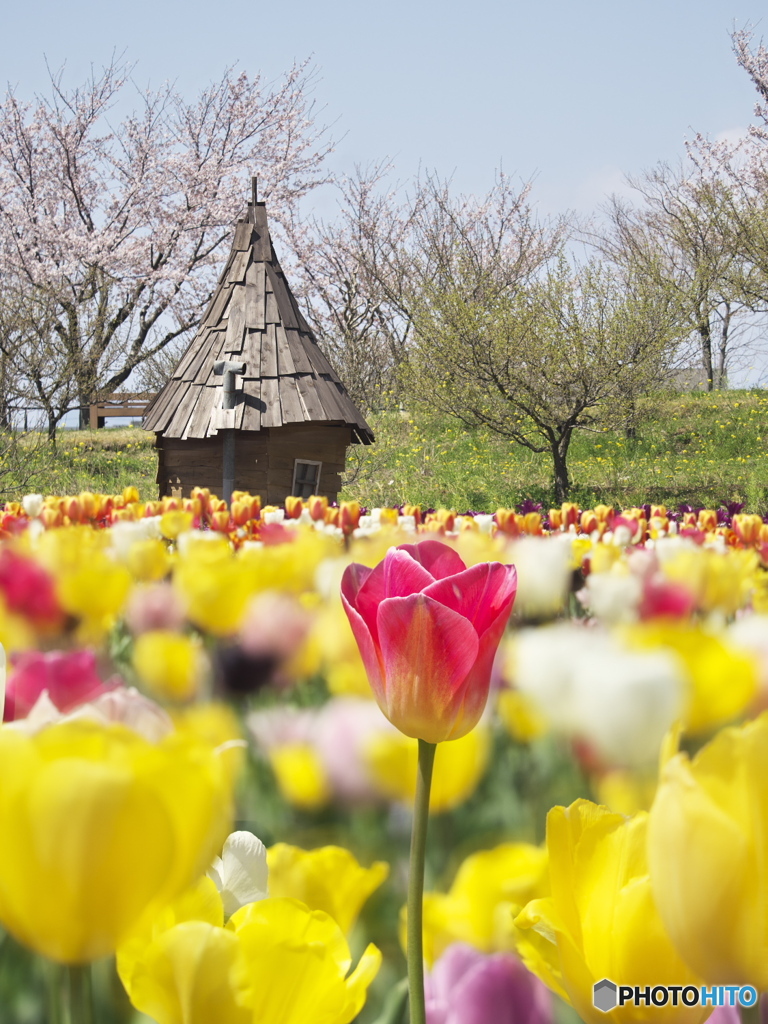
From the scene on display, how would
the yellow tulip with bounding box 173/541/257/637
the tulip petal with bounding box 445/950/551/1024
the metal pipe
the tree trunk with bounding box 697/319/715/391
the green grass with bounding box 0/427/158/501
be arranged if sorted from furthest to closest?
the tree trunk with bounding box 697/319/715/391 < the green grass with bounding box 0/427/158/501 < the metal pipe < the yellow tulip with bounding box 173/541/257/637 < the tulip petal with bounding box 445/950/551/1024

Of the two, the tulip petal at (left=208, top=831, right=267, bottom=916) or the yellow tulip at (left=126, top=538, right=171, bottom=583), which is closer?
the tulip petal at (left=208, top=831, right=267, bottom=916)

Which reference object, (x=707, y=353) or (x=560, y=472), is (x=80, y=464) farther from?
(x=707, y=353)

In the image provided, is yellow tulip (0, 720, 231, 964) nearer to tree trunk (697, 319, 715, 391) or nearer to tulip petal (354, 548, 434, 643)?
tulip petal (354, 548, 434, 643)

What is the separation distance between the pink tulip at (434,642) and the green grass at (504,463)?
434 inches

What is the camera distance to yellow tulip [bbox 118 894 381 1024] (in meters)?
0.31

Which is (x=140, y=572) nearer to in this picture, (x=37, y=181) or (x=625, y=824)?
(x=625, y=824)

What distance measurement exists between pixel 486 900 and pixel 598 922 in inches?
4.1

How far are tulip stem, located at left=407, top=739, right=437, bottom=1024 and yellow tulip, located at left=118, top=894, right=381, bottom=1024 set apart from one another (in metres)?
0.02

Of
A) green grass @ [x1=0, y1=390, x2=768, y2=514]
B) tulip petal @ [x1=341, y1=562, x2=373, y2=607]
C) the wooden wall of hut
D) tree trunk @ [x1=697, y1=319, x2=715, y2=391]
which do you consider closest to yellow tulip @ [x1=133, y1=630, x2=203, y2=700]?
tulip petal @ [x1=341, y1=562, x2=373, y2=607]

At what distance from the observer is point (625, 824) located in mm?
320

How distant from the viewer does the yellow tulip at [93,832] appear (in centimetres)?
26

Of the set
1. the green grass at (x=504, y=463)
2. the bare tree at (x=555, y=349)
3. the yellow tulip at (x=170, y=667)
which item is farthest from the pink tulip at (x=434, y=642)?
the bare tree at (x=555, y=349)

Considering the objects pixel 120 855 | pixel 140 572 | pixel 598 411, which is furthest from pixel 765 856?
pixel 598 411

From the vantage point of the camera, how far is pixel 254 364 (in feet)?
24.1
